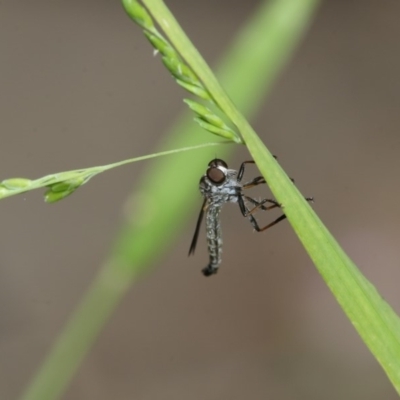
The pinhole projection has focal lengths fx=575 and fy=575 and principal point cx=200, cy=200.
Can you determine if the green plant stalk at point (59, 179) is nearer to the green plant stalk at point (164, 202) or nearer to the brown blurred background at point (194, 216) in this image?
the green plant stalk at point (164, 202)

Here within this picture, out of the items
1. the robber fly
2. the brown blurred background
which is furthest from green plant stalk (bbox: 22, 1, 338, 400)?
the brown blurred background

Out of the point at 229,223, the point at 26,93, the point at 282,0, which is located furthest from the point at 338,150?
the point at 282,0

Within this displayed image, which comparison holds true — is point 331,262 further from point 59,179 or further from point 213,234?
point 213,234

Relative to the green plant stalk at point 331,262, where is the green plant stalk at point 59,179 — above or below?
above

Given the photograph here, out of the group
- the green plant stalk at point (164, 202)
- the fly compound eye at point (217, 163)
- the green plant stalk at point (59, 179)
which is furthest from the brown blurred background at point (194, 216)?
the green plant stalk at point (59, 179)

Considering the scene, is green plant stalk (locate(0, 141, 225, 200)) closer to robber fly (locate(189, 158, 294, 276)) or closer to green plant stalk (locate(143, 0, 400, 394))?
green plant stalk (locate(143, 0, 400, 394))

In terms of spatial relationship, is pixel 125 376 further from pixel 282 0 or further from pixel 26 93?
pixel 282 0
